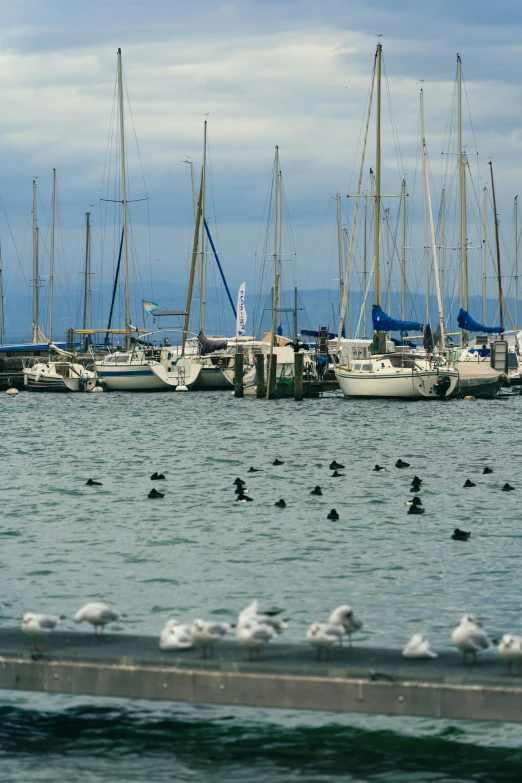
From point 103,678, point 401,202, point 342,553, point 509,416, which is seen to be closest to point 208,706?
point 103,678

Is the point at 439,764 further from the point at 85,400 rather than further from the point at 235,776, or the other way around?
the point at 85,400

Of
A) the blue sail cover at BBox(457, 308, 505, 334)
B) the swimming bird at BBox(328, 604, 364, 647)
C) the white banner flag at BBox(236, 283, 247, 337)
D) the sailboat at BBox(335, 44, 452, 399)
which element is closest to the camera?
the swimming bird at BBox(328, 604, 364, 647)

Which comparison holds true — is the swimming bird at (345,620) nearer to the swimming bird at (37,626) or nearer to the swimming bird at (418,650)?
the swimming bird at (418,650)

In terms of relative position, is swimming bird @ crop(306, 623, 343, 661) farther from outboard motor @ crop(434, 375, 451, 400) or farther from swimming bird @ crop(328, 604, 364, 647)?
outboard motor @ crop(434, 375, 451, 400)

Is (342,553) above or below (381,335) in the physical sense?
below

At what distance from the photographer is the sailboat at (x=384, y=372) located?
68.1 metres

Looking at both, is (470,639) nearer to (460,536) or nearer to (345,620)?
(345,620)

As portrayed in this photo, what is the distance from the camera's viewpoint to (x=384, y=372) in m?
68.1

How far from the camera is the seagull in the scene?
1385 centimetres

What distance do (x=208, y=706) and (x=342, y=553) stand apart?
9.65 m

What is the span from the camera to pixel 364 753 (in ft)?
43.5

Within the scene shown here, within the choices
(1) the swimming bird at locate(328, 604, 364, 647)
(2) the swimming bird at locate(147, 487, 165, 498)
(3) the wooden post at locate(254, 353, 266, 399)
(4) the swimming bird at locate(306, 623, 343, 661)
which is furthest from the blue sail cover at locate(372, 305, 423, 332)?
(4) the swimming bird at locate(306, 623, 343, 661)

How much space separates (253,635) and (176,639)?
0.93 meters

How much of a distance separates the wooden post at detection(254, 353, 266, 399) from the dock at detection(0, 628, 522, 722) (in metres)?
63.0
